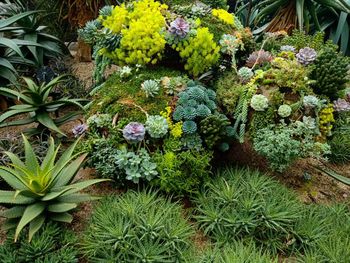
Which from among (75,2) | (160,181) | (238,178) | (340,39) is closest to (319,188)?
(238,178)

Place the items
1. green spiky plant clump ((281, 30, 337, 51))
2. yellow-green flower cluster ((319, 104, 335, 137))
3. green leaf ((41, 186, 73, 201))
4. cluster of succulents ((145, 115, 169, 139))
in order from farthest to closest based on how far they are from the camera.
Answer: green spiky plant clump ((281, 30, 337, 51))
yellow-green flower cluster ((319, 104, 335, 137))
cluster of succulents ((145, 115, 169, 139))
green leaf ((41, 186, 73, 201))

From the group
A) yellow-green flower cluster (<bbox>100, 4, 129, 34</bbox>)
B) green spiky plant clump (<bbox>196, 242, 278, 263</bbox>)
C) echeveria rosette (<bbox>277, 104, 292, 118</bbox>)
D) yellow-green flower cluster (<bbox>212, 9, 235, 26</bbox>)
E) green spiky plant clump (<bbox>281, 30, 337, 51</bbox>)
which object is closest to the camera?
green spiky plant clump (<bbox>196, 242, 278, 263</bbox>)

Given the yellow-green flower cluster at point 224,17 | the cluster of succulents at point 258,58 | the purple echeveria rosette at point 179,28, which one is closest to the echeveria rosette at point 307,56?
the cluster of succulents at point 258,58

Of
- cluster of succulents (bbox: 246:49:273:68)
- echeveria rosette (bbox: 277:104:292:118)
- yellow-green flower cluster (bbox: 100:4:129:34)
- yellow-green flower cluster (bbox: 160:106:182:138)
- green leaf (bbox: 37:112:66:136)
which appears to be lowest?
green leaf (bbox: 37:112:66:136)

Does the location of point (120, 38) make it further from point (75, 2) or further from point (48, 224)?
point (75, 2)

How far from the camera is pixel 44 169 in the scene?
2918 mm

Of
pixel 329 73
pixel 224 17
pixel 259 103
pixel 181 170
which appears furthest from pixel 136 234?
pixel 224 17

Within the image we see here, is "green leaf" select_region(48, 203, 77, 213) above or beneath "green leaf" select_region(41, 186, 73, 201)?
beneath

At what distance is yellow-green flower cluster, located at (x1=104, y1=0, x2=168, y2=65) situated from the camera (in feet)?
12.4

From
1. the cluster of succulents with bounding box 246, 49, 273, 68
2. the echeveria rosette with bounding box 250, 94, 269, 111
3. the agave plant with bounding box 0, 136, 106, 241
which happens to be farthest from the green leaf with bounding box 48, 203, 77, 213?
the cluster of succulents with bounding box 246, 49, 273, 68

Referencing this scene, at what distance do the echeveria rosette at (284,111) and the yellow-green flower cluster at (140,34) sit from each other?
1211 mm

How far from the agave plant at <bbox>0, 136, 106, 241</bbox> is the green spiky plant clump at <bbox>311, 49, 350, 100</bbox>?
218 centimetres

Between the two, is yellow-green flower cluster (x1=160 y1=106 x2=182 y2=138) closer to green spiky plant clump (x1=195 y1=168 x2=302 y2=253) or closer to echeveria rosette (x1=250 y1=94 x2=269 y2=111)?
green spiky plant clump (x1=195 y1=168 x2=302 y2=253)

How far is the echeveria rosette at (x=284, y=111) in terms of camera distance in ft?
11.3
